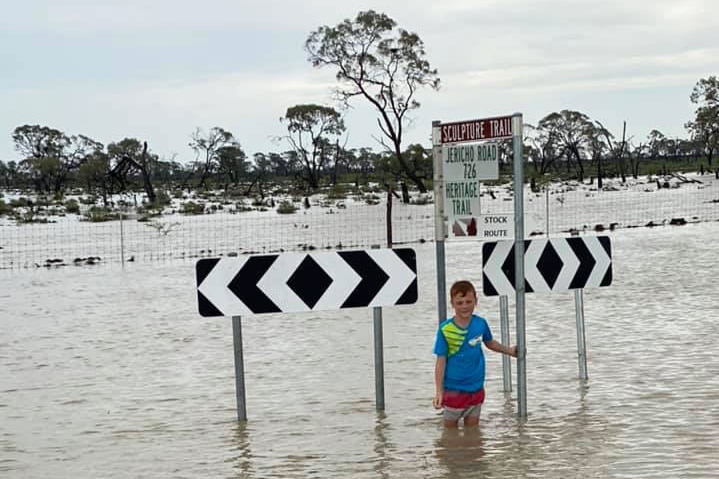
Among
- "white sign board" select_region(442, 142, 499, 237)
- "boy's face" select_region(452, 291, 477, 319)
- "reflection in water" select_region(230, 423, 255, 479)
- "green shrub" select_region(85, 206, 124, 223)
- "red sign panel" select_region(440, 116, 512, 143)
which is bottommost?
"reflection in water" select_region(230, 423, 255, 479)

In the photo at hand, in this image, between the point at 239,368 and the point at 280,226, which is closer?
the point at 239,368

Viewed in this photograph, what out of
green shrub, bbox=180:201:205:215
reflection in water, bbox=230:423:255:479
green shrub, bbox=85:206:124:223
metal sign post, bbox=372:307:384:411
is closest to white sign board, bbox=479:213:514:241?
metal sign post, bbox=372:307:384:411

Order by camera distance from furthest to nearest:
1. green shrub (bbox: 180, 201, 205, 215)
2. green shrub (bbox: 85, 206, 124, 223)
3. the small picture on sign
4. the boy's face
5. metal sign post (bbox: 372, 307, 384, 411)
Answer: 1. green shrub (bbox: 180, 201, 205, 215)
2. green shrub (bbox: 85, 206, 124, 223)
3. metal sign post (bbox: 372, 307, 384, 411)
4. the small picture on sign
5. the boy's face

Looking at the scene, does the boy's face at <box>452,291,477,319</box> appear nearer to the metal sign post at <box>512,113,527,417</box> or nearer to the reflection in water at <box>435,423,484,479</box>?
the metal sign post at <box>512,113,527,417</box>

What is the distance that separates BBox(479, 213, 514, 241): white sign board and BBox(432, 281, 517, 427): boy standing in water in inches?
20.5

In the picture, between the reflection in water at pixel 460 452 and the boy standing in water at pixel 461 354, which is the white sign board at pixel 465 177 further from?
the reflection in water at pixel 460 452

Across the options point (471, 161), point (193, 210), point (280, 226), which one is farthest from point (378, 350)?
point (193, 210)

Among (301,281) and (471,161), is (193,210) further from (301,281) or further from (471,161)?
(471,161)

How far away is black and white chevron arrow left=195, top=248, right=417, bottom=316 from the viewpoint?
7422 mm

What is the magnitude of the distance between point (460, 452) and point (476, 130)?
221 centimetres

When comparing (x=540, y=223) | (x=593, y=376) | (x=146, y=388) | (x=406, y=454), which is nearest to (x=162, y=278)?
(x=146, y=388)

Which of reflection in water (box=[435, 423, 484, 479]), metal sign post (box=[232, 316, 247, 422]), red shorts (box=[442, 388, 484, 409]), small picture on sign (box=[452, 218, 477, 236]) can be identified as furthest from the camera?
metal sign post (box=[232, 316, 247, 422])

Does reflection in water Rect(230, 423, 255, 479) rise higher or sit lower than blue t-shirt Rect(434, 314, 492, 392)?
lower

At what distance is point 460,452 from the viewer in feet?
21.9
